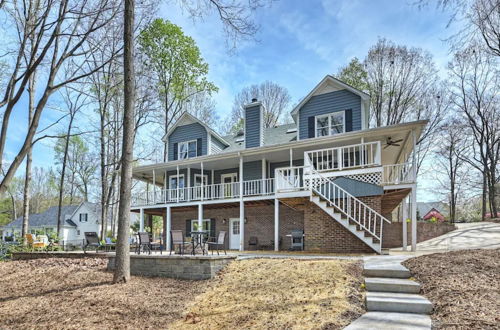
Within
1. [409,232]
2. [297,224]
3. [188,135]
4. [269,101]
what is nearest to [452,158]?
[409,232]

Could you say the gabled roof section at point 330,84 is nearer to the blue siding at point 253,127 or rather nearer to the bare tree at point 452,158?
the blue siding at point 253,127

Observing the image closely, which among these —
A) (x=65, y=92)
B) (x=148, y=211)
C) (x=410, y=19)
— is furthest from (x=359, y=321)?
(x=65, y=92)

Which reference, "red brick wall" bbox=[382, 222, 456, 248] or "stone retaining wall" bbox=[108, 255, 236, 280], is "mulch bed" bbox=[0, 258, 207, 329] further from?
"red brick wall" bbox=[382, 222, 456, 248]

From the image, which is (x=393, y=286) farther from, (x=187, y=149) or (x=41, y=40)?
(x=187, y=149)

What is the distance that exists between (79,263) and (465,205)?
29.6 metres

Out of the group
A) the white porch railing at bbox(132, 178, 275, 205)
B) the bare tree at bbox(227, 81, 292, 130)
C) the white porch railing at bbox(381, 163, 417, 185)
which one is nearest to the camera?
the white porch railing at bbox(381, 163, 417, 185)

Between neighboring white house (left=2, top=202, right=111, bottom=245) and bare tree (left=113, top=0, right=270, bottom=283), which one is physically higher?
bare tree (left=113, top=0, right=270, bottom=283)

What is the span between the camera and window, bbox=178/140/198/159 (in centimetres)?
1942

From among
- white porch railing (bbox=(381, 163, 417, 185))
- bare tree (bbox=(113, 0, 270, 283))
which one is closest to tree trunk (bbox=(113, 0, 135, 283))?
bare tree (bbox=(113, 0, 270, 283))

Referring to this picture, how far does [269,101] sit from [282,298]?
82.4 feet

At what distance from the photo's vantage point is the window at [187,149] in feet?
63.7

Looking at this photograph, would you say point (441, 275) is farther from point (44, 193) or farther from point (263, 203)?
point (44, 193)

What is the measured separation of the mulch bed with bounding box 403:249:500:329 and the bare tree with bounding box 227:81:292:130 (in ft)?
74.6

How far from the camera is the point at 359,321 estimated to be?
4.48 m
